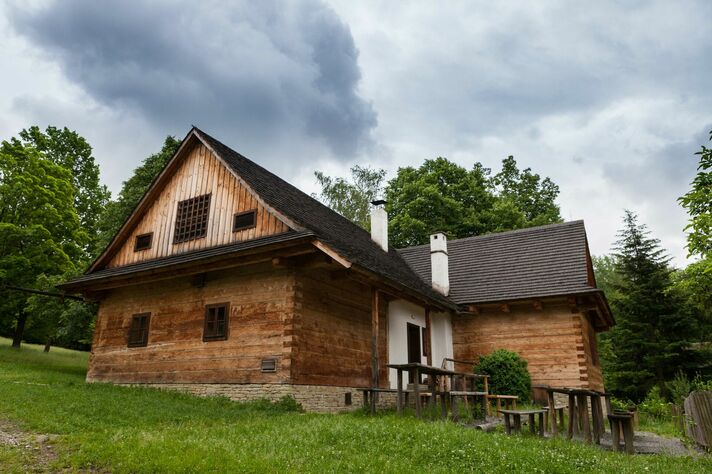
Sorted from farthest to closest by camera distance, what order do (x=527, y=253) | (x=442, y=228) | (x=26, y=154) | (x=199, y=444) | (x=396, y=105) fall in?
(x=442, y=228)
(x=26, y=154)
(x=527, y=253)
(x=396, y=105)
(x=199, y=444)

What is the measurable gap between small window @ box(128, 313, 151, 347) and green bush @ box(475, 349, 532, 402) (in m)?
10.1

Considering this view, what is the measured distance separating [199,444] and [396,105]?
1184cm

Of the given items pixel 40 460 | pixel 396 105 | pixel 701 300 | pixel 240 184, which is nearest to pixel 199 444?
pixel 40 460

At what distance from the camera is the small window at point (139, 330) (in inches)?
602

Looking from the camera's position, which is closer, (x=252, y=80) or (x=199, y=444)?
(x=199, y=444)

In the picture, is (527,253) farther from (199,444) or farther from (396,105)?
(199,444)

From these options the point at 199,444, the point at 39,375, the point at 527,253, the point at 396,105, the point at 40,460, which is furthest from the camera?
the point at 527,253

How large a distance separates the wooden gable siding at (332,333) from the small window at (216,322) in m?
2.26

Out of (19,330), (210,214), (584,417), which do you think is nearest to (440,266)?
(210,214)

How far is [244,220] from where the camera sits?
14539 mm

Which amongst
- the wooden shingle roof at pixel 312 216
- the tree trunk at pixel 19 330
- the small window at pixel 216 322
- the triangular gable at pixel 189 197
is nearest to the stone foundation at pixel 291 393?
the small window at pixel 216 322

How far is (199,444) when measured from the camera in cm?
709

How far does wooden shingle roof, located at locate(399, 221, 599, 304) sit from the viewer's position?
1783cm

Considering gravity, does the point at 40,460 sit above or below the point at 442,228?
below
